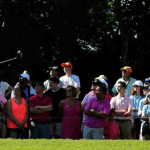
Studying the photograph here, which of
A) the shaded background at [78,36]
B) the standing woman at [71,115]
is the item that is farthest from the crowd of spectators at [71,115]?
the shaded background at [78,36]

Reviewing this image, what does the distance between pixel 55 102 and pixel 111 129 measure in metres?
1.61

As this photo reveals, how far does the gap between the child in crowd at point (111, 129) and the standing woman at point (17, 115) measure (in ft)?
6.00

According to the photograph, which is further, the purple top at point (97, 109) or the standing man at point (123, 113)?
the standing man at point (123, 113)

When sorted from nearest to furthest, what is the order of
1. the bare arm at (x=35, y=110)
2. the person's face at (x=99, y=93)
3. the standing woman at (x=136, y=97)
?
the person's face at (x=99, y=93) < the bare arm at (x=35, y=110) < the standing woman at (x=136, y=97)

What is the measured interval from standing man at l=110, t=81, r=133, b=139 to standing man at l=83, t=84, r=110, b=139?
0.59m

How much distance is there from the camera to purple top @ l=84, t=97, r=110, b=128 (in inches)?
585

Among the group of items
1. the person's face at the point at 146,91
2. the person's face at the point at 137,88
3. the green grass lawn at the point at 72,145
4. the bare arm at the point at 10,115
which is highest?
the person's face at the point at 137,88

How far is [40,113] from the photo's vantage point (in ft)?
50.8

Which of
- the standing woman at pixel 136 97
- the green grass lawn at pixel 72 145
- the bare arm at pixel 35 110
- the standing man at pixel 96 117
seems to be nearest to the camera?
the green grass lawn at pixel 72 145

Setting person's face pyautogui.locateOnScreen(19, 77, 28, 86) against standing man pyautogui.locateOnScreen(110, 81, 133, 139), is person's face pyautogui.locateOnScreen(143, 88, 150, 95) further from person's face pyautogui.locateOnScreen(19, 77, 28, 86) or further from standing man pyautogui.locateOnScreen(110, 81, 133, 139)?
person's face pyautogui.locateOnScreen(19, 77, 28, 86)

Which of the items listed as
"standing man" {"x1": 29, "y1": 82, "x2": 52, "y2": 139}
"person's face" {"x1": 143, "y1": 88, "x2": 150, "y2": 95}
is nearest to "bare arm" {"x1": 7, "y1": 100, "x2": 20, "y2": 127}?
"standing man" {"x1": 29, "y1": 82, "x2": 52, "y2": 139}

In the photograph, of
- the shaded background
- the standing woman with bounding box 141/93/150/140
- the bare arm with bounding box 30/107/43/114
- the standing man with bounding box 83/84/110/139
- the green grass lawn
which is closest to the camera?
the green grass lawn

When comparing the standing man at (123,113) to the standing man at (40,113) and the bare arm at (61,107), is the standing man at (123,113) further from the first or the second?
the standing man at (40,113)

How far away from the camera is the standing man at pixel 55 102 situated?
49.5ft
